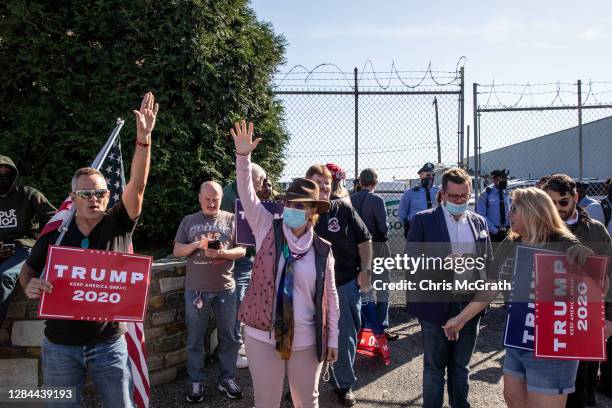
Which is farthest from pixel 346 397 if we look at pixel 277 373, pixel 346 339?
pixel 277 373

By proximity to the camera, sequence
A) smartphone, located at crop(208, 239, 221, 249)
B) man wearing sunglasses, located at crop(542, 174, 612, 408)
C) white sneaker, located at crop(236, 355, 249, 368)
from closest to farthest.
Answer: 1. man wearing sunglasses, located at crop(542, 174, 612, 408)
2. smartphone, located at crop(208, 239, 221, 249)
3. white sneaker, located at crop(236, 355, 249, 368)

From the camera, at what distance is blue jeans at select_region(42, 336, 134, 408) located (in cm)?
278

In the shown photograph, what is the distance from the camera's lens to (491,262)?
3.61 m

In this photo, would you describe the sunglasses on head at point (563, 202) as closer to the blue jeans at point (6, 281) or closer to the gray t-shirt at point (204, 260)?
the gray t-shirt at point (204, 260)

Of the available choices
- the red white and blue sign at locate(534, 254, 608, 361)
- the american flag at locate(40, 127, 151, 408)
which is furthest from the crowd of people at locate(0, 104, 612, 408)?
the american flag at locate(40, 127, 151, 408)

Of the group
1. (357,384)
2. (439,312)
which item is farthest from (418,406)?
(439,312)

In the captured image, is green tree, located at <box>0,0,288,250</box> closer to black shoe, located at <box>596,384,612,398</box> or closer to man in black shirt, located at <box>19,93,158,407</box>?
man in black shirt, located at <box>19,93,158,407</box>

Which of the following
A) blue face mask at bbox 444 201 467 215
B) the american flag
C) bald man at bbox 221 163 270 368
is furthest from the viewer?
bald man at bbox 221 163 270 368

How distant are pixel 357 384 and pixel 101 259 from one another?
2984 millimetres

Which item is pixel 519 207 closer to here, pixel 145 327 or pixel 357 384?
pixel 357 384

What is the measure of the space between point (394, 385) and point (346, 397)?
2.24 feet

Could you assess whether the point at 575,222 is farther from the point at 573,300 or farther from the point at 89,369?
the point at 89,369

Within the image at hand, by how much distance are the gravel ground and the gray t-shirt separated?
3.30ft

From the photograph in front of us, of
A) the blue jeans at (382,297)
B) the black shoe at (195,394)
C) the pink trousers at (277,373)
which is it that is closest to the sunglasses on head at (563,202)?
the pink trousers at (277,373)
